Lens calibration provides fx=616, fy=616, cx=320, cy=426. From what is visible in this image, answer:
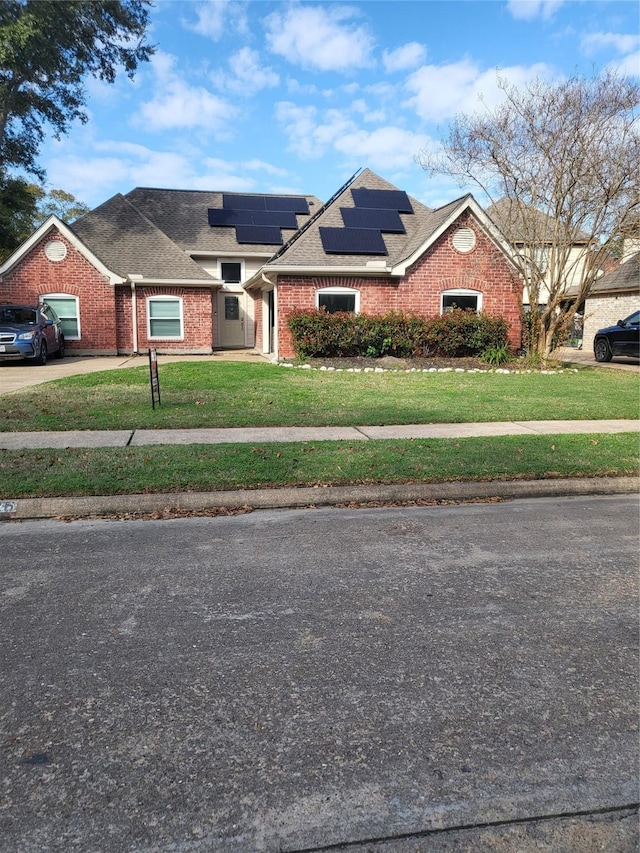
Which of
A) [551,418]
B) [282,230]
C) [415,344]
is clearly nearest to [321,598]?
[551,418]

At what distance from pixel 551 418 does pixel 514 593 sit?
6.79 meters

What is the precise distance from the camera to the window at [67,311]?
73.0 feet

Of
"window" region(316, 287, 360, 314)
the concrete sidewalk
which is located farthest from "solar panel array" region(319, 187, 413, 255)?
the concrete sidewalk

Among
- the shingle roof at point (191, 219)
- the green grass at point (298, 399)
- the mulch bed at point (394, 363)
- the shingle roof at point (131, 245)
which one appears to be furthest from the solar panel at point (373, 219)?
the green grass at point (298, 399)

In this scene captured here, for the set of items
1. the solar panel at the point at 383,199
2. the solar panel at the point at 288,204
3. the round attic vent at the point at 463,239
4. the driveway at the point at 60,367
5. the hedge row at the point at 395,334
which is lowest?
the driveway at the point at 60,367

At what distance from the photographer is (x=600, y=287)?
2731cm

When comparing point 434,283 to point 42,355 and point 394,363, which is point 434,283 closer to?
point 394,363

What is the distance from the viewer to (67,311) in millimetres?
22438

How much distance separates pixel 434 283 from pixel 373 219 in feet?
12.3

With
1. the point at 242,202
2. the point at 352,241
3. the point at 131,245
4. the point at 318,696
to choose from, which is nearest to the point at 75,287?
the point at 131,245

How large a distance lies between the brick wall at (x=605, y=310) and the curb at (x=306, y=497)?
20439 millimetres

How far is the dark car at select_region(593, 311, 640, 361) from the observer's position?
65.7 feet

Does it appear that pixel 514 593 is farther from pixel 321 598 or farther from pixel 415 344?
pixel 415 344

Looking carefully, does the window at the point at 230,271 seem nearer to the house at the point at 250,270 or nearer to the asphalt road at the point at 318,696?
the house at the point at 250,270
